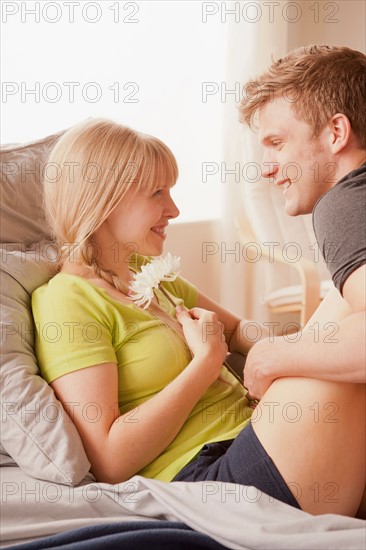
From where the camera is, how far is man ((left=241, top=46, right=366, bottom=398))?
1.26 meters

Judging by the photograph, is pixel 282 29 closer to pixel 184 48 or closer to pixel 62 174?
pixel 184 48

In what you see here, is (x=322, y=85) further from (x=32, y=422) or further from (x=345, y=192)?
(x=32, y=422)

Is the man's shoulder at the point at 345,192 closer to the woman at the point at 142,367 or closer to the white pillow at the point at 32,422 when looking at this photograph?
the woman at the point at 142,367

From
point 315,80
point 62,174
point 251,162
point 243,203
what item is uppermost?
point 315,80

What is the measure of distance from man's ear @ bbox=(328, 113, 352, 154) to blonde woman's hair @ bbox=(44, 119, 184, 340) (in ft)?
1.16

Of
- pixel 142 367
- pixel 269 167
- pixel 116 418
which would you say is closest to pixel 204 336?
pixel 142 367

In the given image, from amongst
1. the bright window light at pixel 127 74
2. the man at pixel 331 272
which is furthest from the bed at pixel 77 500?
the bright window light at pixel 127 74

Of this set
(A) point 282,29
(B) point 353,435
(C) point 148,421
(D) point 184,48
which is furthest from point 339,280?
(A) point 282,29

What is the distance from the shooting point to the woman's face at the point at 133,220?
5.30 ft

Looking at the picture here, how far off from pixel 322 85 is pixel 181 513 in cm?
78

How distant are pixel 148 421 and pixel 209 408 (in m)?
0.19

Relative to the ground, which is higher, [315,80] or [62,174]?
[315,80]

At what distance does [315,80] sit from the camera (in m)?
1.45

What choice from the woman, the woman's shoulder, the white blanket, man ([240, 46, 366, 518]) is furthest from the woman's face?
the white blanket
